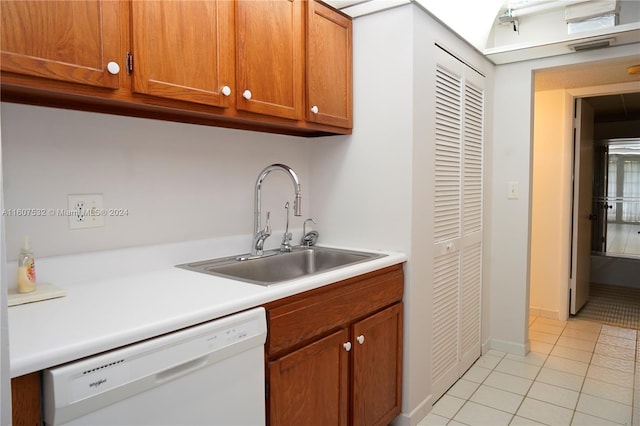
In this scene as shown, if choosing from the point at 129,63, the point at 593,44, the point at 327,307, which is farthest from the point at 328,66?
the point at 593,44

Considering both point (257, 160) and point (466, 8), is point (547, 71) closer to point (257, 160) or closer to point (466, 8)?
point (466, 8)

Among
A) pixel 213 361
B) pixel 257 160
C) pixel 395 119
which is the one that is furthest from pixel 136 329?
pixel 395 119

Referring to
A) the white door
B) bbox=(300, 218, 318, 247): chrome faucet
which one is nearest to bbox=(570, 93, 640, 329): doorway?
the white door

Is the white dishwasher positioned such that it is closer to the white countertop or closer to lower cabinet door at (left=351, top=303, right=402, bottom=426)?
the white countertop

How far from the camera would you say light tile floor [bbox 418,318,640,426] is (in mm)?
2217

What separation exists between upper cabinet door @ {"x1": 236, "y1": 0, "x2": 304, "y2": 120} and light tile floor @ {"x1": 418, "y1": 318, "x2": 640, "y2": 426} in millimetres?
1704

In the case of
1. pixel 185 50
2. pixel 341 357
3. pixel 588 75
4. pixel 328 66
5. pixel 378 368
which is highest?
pixel 588 75

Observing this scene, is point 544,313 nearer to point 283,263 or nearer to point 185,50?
point 283,263

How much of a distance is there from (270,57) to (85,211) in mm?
917

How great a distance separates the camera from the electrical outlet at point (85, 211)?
1.50 m

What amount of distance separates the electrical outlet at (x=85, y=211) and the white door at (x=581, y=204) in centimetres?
377

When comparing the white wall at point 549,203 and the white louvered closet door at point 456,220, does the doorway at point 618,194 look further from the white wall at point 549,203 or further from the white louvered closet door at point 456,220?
the white louvered closet door at point 456,220

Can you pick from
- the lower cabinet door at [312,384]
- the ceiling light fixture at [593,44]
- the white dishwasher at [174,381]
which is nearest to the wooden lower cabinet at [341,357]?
the lower cabinet door at [312,384]

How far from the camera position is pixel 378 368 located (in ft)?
6.28
